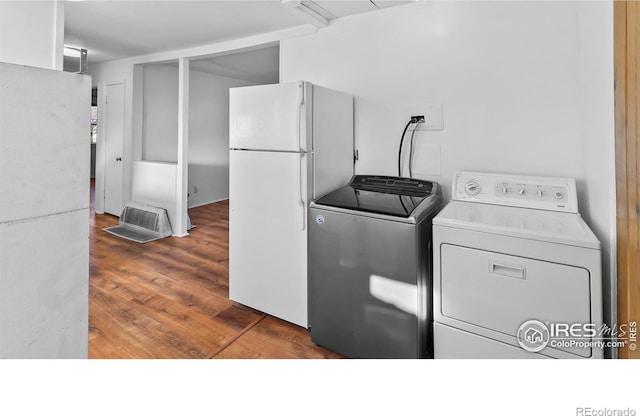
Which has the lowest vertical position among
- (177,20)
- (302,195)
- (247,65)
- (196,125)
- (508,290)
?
(508,290)

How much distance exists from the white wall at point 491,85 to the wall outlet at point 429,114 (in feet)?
0.13

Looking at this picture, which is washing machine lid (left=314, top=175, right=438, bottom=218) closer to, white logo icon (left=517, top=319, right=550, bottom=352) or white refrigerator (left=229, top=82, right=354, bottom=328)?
white refrigerator (left=229, top=82, right=354, bottom=328)

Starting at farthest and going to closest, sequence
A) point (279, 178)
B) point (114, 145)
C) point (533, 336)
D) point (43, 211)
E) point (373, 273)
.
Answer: point (114, 145)
point (279, 178)
point (373, 273)
point (533, 336)
point (43, 211)

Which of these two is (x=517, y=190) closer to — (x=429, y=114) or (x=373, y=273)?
(x=429, y=114)

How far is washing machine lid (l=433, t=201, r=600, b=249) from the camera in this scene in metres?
1.33

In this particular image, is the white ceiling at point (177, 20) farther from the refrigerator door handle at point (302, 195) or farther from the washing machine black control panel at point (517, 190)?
the washing machine black control panel at point (517, 190)

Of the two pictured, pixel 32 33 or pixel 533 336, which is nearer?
pixel 32 33

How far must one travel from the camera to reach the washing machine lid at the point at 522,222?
1.33 m

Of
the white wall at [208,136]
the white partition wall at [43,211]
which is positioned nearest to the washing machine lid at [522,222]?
the white partition wall at [43,211]

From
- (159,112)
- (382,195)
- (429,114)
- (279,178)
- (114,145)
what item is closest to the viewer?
(382,195)

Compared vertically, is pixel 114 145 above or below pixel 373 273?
above

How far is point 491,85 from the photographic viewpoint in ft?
6.83

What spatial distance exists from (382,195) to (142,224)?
3.79 metres

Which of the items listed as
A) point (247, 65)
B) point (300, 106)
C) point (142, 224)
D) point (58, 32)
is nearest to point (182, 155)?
point (142, 224)
